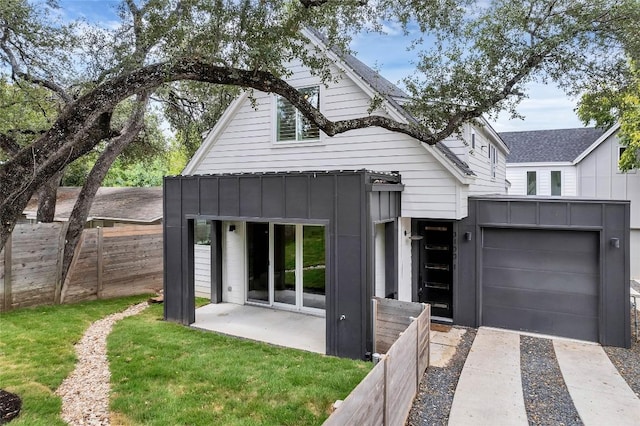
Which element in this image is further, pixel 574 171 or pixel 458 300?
pixel 574 171

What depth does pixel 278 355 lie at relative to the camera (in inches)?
274

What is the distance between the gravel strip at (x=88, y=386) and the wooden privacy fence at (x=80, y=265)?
107 inches

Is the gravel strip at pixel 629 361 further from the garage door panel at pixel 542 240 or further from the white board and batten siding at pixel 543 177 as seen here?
the white board and batten siding at pixel 543 177

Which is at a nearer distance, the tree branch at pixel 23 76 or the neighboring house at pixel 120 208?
the tree branch at pixel 23 76

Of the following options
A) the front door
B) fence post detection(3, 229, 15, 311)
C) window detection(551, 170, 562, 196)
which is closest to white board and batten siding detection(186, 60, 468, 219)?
the front door

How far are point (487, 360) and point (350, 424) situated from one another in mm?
4986

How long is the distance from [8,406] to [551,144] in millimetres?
25804

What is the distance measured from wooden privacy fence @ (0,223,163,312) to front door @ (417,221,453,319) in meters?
8.04

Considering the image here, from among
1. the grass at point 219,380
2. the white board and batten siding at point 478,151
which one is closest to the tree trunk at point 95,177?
the grass at point 219,380

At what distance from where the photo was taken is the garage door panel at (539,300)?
8.06 metres

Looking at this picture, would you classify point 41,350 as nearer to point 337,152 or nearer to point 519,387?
point 337,152

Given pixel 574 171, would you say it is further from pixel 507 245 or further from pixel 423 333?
pixel 423 333

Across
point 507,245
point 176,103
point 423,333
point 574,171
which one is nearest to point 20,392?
point 423,333

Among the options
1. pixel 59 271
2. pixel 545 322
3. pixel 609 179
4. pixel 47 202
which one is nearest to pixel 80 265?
pixel 59 271
